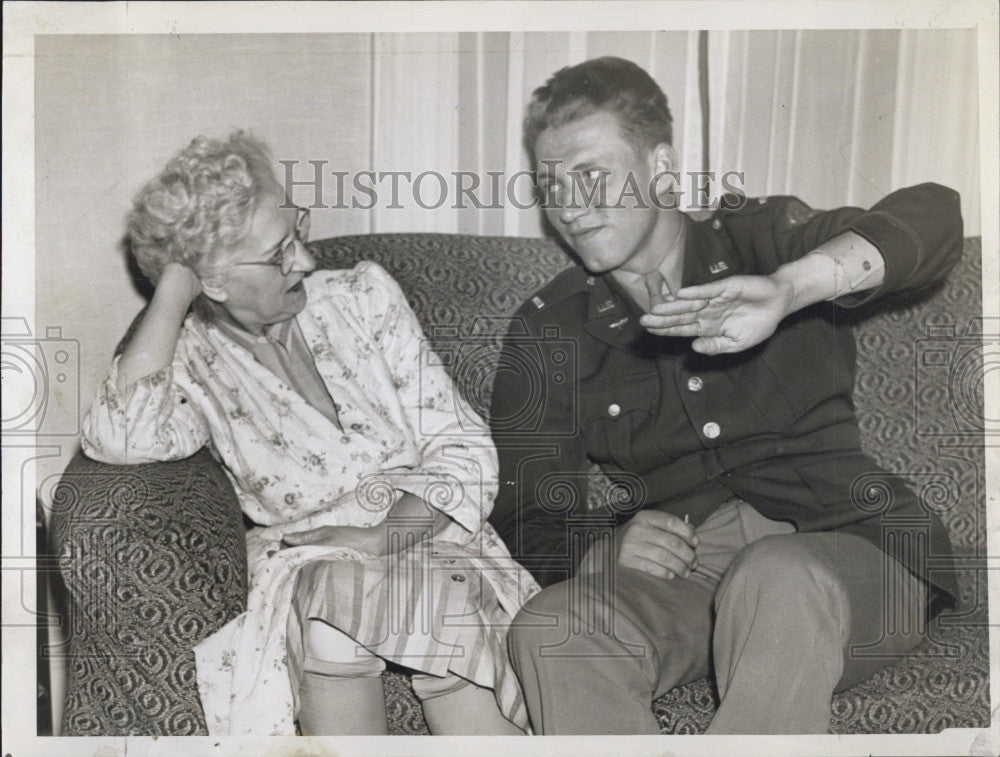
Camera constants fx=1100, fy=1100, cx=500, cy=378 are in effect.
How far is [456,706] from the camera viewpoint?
2.16 metres

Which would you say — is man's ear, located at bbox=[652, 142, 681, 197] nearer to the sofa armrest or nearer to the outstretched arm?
the outstretched arm

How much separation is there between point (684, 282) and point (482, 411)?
0.52 metres

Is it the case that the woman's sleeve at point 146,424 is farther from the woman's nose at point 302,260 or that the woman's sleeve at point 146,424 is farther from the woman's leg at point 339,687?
the woman's leg at point 339,687

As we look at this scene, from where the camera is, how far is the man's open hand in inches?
88.7

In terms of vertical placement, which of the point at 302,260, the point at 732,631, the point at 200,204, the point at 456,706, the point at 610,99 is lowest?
the point at 456,706

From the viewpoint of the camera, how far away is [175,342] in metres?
2.32

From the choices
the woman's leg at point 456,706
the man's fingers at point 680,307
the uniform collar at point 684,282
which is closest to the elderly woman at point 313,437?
the woman's leg at point 456,706

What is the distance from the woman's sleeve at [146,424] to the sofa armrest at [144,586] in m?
0.03

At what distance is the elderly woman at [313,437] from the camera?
7.07ft

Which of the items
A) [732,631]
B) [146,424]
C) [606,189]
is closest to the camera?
[732,631]

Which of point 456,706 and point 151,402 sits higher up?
point 151,402

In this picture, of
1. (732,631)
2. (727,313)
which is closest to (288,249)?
(727,313)

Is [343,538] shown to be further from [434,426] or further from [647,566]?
[647,566]

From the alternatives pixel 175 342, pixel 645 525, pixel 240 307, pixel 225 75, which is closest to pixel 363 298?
pixel 240 307
